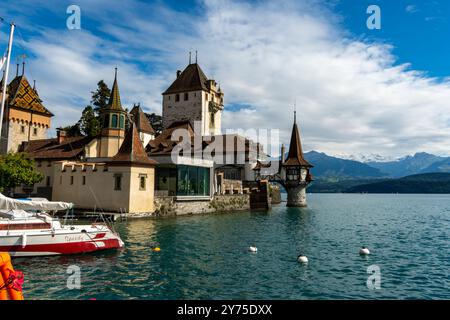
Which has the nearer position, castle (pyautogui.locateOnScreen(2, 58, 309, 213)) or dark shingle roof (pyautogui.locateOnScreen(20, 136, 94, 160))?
castle (pyautogui.locateOnScreen(2, 58, 309, 213))

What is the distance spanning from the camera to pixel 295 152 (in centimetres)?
6681

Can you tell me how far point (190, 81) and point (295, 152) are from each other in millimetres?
25508

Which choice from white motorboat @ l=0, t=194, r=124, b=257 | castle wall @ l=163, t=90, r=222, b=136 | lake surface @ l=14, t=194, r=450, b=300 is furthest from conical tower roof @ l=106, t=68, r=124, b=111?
white motorboat @ l=0, t=194, r=124, b=257

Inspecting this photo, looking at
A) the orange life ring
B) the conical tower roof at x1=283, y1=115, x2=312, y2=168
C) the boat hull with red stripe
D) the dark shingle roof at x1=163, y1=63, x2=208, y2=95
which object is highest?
the dark shingle roof at x1=163, y1=63, x2=208, y2=95

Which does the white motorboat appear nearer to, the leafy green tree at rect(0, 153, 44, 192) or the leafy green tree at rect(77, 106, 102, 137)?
the leafy green tree at rect(0, 153, 44, 192)

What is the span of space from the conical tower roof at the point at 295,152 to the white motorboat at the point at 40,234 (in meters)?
48.2

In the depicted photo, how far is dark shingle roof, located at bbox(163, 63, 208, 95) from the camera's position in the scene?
218 ft

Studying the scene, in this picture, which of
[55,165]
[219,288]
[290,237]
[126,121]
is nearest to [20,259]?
[219,288]

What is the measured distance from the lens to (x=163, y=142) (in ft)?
176

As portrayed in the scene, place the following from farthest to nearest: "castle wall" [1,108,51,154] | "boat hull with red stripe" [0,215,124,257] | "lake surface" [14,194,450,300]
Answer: "castle wall" [1,108,51,154]
"boat hull with red stripe" [0,215,124,257]
"lake surface" [14,194,450,300]

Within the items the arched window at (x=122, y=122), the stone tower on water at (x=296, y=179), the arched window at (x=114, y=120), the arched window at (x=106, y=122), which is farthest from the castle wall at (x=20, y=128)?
the stone tower on water at (x=296, y=179)

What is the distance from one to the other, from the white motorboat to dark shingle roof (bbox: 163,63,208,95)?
161 feet

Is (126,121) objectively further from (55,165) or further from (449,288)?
(449,288)

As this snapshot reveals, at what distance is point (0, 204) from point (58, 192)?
897 inches
